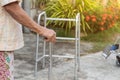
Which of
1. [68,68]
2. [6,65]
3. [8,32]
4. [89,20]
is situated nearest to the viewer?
[8,32]

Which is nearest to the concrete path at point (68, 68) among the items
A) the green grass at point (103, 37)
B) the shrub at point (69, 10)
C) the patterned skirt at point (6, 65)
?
the green grass at point (103, 37)

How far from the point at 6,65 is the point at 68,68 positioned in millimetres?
2845

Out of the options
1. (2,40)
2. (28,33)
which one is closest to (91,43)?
(28,33)

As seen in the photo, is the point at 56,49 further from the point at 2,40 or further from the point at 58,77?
the point at 2,40

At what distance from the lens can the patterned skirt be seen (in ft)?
7.64

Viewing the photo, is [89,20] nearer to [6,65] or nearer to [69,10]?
[69,10]

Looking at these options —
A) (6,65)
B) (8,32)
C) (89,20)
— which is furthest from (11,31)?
(89,20)

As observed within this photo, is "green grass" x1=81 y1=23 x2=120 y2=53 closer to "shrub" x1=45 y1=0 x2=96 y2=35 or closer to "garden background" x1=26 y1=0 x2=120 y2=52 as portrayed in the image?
"garden background" x1=26 y1=0 x2=120 y2=52

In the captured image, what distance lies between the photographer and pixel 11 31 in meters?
2.26

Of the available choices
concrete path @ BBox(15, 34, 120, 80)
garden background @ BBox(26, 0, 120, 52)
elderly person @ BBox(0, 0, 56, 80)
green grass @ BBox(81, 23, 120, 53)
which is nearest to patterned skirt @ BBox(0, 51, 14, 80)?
elderly person @ BBox(0, 0, 56, 80)

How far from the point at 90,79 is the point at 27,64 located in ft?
3.77

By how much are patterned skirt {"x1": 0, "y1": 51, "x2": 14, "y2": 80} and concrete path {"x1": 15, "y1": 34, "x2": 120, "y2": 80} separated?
220cm

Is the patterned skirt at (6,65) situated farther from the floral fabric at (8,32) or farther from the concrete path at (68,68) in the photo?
the concrete path at (68,68)

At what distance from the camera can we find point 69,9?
7.36 metres
